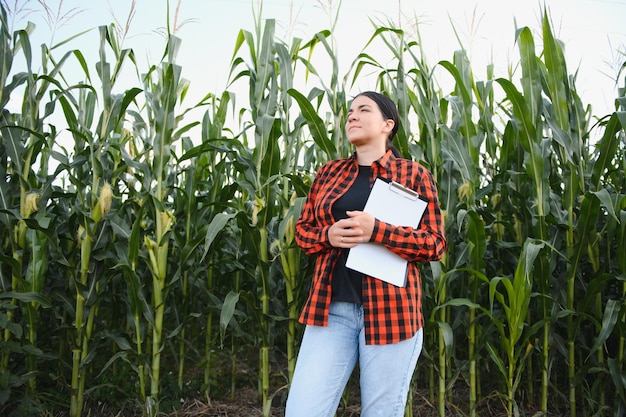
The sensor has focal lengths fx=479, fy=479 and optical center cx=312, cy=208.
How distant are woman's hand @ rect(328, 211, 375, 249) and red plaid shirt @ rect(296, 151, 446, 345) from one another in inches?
1.1

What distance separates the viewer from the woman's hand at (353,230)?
1.40 meters

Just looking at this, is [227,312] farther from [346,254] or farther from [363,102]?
[363,102]

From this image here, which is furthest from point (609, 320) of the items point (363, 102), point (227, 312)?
point (227, 312)

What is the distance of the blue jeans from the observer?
1.40m

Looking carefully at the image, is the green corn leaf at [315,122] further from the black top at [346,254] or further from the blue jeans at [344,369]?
the blue jeans at [344,369]

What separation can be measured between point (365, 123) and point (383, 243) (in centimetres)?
42

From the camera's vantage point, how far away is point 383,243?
1.42 meters

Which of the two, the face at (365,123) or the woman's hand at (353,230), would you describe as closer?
the woman's hand at (353,230)

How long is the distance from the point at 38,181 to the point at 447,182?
2.24 meters

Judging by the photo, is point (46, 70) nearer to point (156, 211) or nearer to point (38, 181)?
point (38, 181)

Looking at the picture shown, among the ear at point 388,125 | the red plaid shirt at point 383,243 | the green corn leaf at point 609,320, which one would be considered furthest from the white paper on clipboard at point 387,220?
the green corn leaf at point 609,320

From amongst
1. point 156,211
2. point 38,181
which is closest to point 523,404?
point 156,211

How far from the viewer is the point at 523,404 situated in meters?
2.58

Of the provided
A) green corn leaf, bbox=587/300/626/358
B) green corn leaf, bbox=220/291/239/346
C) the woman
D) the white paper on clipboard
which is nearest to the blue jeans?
the woman
